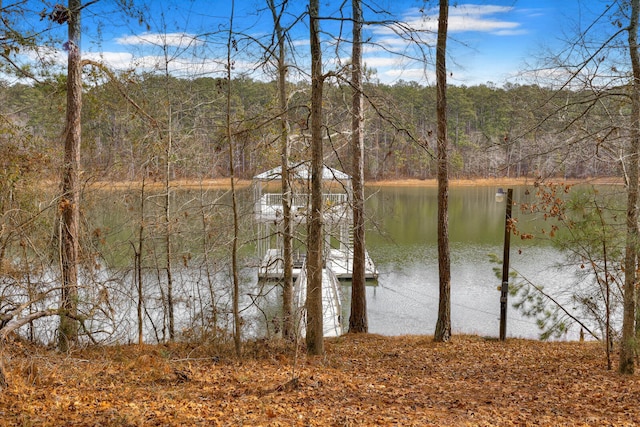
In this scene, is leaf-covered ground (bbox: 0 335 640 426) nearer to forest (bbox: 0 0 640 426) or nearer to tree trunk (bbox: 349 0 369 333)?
forest (bbox: 0 0 640 426)

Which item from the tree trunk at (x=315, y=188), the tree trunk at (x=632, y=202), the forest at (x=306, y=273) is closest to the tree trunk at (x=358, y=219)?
the forest at (x=306, y=273)

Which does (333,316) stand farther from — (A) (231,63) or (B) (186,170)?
(A) (231,63)

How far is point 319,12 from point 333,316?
7884mm

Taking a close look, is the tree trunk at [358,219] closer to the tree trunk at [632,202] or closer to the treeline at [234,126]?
the treeline at [234,126]

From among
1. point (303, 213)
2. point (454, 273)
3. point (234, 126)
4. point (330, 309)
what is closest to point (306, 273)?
point (303, 213)

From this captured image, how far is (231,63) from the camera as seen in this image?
6680 millimetres

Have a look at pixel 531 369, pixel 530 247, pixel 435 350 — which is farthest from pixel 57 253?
pixel 530 247

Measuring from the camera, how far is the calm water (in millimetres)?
13094

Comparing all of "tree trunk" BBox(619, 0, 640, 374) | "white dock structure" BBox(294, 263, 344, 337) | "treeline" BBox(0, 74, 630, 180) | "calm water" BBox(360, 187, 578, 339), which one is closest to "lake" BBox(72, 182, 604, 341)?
"calm water" BBox(360, 187, 578, 339)

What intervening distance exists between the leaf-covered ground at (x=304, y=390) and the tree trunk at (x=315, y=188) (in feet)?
2.51

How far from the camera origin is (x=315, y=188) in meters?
6.58

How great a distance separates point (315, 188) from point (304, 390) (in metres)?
2.44

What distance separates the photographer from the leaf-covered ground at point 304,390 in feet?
14.4

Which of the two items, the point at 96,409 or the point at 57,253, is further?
the point at 57,253
